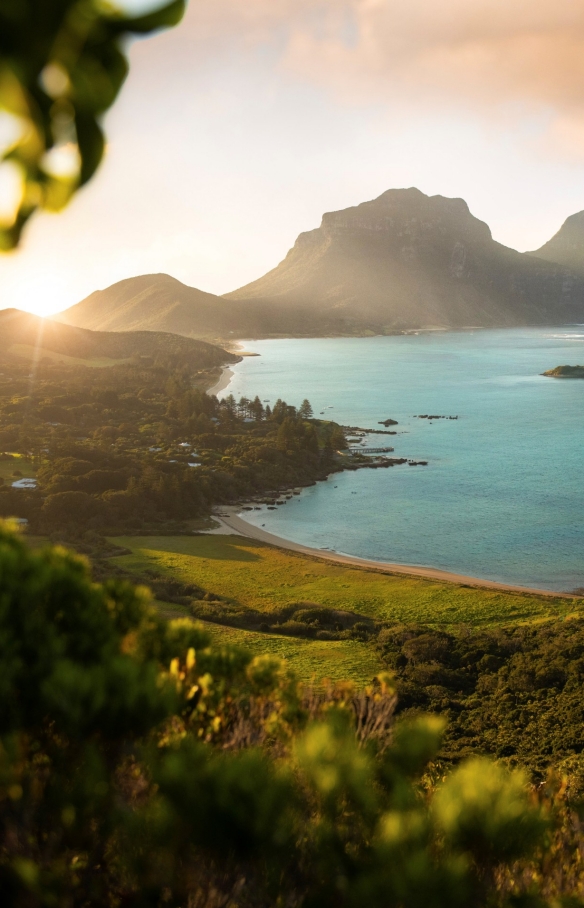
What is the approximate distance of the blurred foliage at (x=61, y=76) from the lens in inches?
26.4

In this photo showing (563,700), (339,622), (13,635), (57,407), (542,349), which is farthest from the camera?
(542,349)

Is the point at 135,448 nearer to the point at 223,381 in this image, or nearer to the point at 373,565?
the point at 373,565

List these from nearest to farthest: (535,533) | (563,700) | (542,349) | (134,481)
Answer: (563,700), (535,533), (134,481), (542,349)

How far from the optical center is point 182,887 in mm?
5035

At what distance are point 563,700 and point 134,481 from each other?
38015mm

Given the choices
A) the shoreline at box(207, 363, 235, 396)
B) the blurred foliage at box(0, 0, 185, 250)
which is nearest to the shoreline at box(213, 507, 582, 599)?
the blurred foliage at box(0, 0, 185, 250)

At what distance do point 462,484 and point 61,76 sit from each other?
6236cm

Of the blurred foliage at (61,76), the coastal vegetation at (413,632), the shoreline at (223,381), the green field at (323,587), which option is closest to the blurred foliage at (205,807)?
the blurred foliage at (61,76)

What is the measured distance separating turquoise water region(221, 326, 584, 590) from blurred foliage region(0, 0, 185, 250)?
42665 mm

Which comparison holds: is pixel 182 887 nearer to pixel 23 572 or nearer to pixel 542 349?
pixel 23 572

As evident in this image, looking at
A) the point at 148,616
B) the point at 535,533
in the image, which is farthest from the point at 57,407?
the point at 148,616

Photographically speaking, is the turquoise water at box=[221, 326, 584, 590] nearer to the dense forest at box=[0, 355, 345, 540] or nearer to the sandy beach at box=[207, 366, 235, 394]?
the sandy beach at box=[207, 366, 235, 394]

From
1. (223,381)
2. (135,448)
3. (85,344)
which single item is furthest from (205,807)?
(85,344)

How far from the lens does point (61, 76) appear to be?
0.71 meters
